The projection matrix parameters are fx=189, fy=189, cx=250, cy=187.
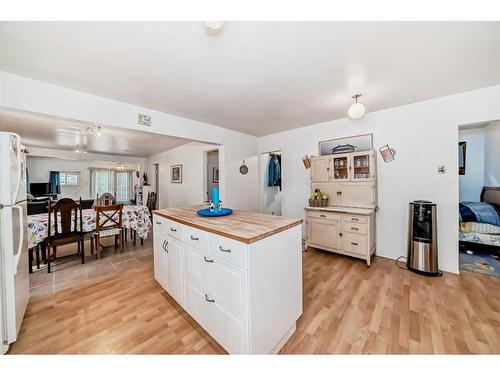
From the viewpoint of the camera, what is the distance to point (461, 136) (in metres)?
4.00

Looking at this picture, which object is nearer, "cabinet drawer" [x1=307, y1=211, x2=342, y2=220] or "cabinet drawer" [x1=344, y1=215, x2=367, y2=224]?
"cabinet drawer" [x1=344, y1=215, x2=367, y2=224]

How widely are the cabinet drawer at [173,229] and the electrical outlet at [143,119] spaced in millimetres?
1514

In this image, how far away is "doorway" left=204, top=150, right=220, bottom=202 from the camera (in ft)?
15.4

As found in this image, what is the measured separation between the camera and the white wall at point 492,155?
11.1ft

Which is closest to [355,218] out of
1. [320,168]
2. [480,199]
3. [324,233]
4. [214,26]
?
[324,233]

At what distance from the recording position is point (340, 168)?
317 cm

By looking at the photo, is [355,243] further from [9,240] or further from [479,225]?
[9,240]

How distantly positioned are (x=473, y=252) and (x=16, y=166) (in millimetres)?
5755

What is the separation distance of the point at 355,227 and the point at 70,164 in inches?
362

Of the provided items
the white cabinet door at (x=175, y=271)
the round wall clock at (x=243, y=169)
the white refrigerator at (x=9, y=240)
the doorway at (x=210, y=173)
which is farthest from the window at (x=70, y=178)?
the white cabinet door at (x=175, y=271)

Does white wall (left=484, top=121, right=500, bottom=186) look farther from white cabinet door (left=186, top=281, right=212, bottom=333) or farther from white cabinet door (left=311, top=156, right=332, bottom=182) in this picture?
white cabinet door (left=186, top=281, right=212, bottom=333)

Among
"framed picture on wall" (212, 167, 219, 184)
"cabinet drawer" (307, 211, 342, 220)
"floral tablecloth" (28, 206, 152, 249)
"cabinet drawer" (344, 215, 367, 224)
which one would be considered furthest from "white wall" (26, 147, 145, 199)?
"cabinet drawer" (344, 215, 367, 224)

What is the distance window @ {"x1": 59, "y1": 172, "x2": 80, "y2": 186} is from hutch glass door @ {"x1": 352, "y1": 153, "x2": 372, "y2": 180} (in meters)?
9.05

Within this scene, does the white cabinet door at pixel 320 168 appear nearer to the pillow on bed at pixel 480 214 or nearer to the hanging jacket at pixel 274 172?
the hanging jacket at pixel 274 172
